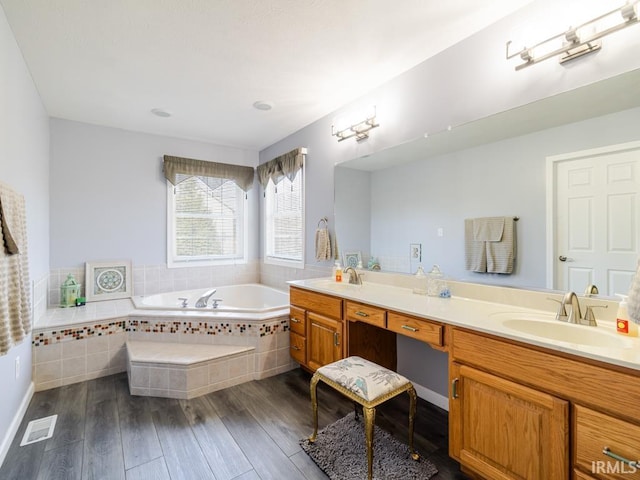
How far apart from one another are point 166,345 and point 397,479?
2066mm

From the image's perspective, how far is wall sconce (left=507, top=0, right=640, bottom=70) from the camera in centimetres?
127

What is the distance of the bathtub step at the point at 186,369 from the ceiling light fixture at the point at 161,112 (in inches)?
84.2

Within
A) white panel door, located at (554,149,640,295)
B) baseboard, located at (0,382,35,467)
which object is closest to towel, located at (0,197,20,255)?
baseboard, located at (0,382,35,467)

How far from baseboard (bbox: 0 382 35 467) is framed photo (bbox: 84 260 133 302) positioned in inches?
41.6

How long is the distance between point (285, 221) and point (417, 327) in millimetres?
2427

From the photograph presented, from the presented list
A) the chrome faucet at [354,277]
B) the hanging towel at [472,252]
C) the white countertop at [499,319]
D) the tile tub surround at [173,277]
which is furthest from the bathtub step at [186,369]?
the hanging towel at [472,252]

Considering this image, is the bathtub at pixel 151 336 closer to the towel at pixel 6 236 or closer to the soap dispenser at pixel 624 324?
the towel at pixel 6 236

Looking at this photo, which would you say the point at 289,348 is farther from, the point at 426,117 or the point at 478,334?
the point at 426,117

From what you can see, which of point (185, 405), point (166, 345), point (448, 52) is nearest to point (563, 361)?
point (448, 52)

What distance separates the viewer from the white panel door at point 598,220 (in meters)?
1.36

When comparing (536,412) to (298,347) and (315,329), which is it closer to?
(315,329)

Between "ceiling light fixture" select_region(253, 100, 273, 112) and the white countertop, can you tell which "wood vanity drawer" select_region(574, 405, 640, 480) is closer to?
the white countertop

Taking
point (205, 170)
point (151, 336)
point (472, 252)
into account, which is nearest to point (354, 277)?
point (472, 252)

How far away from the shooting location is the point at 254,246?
168 inches
